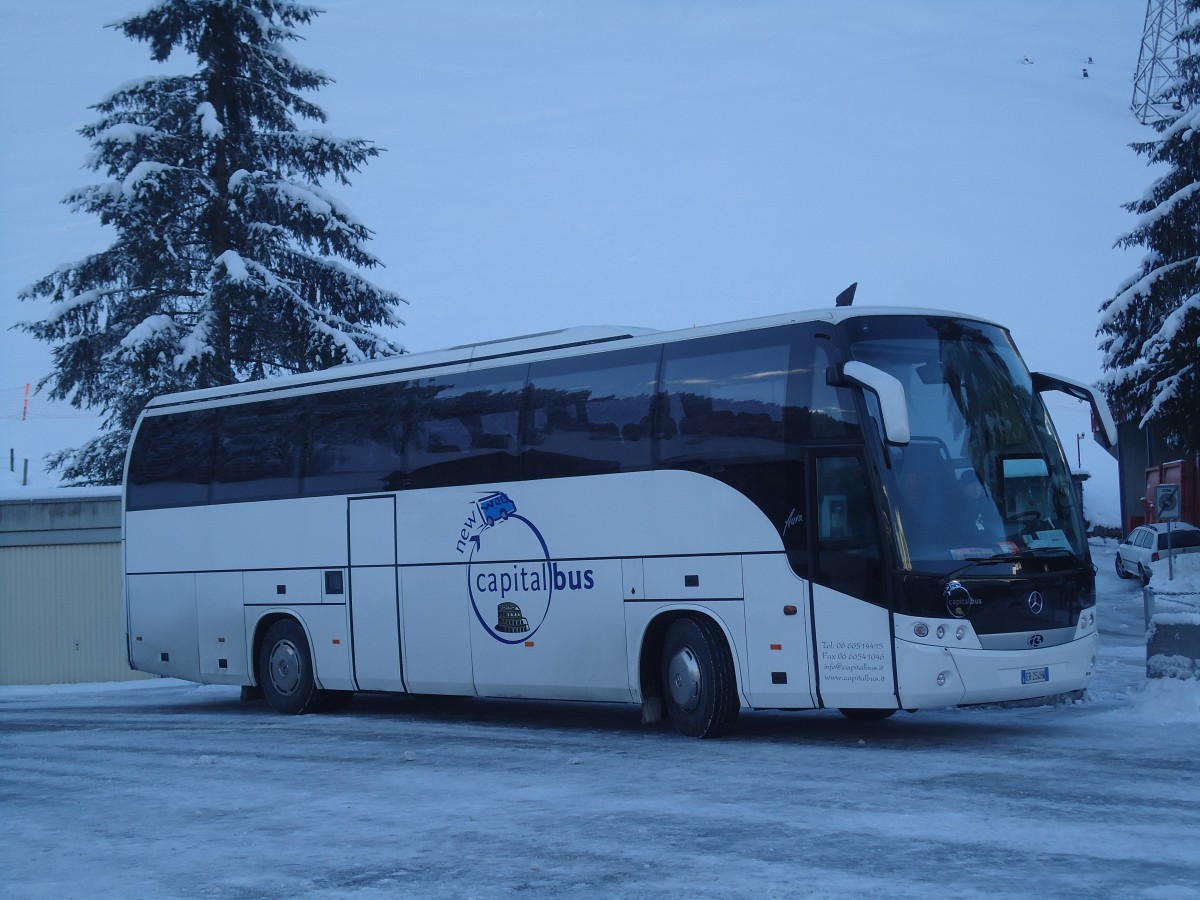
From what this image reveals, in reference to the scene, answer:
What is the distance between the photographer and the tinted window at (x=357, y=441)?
1597 cm

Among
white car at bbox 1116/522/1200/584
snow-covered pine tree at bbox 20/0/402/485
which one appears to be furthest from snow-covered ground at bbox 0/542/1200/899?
white car at bbox 1116/522/1200/584

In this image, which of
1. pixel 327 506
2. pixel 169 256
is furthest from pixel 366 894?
pixel 169 256

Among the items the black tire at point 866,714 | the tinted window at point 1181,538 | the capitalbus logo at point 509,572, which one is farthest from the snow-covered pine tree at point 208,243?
the tinted window at point 1181,538

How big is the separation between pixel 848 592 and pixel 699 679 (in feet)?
6.02

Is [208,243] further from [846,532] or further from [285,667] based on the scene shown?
[846,532]

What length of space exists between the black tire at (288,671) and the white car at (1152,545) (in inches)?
1183

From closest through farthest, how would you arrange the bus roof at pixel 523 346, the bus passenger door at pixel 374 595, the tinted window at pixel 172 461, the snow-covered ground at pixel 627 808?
the snow-covered ground at pixel 627 808 → the bus roof at pixel 523 346 → the bus passenger door at pixel 374 595 → the tinted window at pixel 172 461

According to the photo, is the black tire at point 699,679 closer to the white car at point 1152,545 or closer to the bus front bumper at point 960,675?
the bus front bumper at point 960,675

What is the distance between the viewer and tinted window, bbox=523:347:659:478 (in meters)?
13.4

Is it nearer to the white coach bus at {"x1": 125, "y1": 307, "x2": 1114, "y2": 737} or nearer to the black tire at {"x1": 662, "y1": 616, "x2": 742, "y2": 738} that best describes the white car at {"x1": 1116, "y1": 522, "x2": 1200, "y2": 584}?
the white coach bus at {"x1": 125, "y1": 307, "x2": 1114, "y2": 737}

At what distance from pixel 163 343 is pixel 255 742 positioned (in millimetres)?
15464

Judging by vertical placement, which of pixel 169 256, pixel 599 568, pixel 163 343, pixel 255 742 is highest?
pixel 169 256

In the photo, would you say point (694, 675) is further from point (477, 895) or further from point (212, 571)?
point (212, 571)

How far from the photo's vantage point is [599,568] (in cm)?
1373
